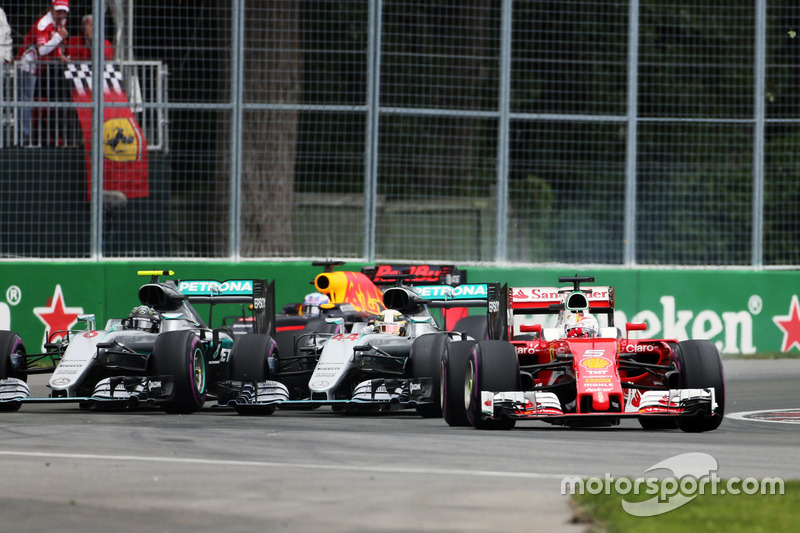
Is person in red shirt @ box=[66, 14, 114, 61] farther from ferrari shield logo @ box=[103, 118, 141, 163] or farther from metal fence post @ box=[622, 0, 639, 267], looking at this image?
metal fence post @ box=[622, 0, 639, 267]

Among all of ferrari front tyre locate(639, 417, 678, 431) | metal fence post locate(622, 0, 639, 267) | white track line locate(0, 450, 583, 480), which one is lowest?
ferrari front tyre locate(639, 417, 678, 431)

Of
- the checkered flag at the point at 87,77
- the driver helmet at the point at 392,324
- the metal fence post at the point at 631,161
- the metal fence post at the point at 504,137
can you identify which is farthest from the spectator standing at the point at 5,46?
the metal fence post at the point at 631,161

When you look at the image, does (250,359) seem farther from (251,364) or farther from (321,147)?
(321,147)

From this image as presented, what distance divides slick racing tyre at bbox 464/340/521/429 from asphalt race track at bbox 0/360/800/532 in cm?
24

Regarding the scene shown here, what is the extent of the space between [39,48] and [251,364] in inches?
329

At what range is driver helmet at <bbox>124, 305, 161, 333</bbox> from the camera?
14.6 m

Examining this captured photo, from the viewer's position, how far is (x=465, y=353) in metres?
12.3

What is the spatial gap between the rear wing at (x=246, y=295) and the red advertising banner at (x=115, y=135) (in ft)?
17.3

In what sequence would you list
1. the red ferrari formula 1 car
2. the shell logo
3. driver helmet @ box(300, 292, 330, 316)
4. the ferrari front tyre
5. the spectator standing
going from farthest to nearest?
the spectator standing < driver helmet @ box(300, 292, 330, 316) < the ferrari front tyre < the shell logo < the red ferrari formula 1 car

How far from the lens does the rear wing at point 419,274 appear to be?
679 inches

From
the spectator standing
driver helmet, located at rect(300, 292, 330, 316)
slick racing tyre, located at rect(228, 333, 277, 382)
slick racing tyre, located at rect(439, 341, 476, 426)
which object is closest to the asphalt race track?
slick racing tyre, located at rect(439, 341, 476, 426)

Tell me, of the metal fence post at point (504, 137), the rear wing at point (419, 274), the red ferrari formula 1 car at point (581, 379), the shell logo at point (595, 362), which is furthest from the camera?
the metal fence post at point (504, 137)

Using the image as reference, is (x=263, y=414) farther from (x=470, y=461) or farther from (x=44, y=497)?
(x=44, y=497)

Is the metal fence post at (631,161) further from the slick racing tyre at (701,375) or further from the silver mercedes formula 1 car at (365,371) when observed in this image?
the slick racing tyre at (701,375)
